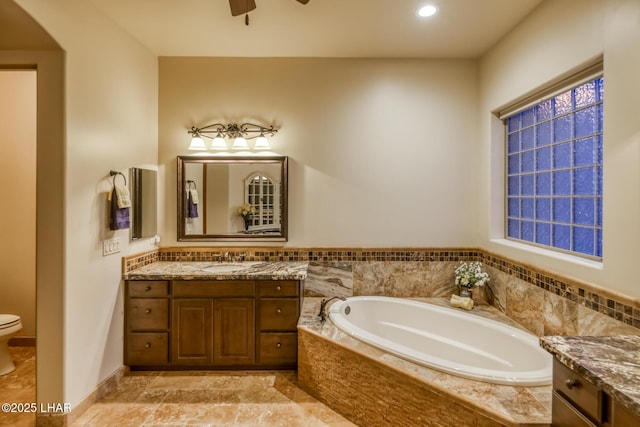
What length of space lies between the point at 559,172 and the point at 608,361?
1625mm

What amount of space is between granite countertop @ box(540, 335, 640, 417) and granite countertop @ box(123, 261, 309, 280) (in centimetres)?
185

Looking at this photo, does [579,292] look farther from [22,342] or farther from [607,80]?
[22,342]

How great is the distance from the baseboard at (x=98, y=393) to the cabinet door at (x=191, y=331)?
0.41 metres

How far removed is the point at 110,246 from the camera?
2555 millimetres

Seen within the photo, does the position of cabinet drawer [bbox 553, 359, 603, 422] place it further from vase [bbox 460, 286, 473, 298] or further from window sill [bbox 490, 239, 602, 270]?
vase [bbox 460, 286, 473, 298]

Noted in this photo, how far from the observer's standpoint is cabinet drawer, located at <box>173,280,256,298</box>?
277cm

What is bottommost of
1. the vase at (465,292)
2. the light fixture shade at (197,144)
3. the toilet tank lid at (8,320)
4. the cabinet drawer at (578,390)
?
the toilet tank lid at (8,320)

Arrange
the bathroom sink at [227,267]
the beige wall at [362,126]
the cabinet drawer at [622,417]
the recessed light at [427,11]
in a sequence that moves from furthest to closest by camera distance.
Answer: the beige wall at [362,126]
the bathroom sink at [227,267]
the recessed light at [427,11]
the cabinet drawer at [622,417]

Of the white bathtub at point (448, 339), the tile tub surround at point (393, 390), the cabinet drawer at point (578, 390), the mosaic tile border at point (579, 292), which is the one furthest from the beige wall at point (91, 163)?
the mosaic tile border at point (579, 292)

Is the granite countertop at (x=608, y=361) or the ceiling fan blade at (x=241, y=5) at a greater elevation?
the ceiling fan blade at (x=241, y=5)

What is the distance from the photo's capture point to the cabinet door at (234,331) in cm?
277

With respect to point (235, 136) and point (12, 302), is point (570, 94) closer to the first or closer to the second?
point (235, 136)

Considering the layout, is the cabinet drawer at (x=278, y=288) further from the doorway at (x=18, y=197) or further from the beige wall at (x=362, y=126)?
the doorway at (x=18, y=197)

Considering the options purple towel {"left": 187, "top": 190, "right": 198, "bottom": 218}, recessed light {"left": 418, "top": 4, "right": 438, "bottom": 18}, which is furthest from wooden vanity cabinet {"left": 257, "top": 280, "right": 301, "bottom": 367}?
recessed light {"left": 418, "top": 4, "right": 438, "bottom": 18}
